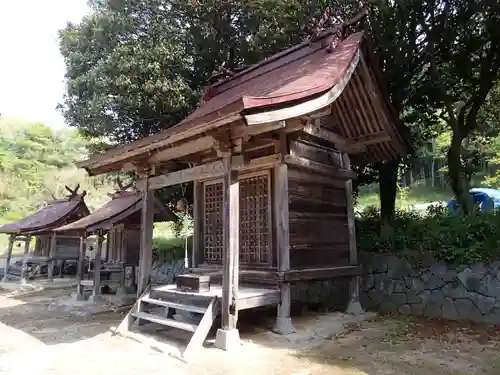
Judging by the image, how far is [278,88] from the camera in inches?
249

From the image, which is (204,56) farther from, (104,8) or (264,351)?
(264,351)

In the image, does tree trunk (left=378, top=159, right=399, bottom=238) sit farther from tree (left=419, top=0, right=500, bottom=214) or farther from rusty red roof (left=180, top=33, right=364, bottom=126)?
rusty red roof (left=180, top=33, right=364, bottom=126)

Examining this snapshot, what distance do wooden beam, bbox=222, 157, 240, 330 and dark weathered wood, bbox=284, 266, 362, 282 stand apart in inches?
39.5

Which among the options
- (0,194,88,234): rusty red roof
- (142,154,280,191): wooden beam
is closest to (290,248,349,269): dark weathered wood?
(142,154,280,191): wooden beam

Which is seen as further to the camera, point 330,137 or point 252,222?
point 330,137

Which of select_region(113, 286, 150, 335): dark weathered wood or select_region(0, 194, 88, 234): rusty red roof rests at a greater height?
select_region(0, 194, 88, 234): rusty red roof

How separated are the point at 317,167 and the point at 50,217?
15194 millimetres

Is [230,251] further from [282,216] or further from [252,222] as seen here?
[252,222]

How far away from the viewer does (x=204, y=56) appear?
510 inches

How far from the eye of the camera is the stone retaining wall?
7305 mm

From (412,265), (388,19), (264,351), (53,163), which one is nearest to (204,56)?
(388,19)

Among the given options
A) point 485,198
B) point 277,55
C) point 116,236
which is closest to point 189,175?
point 277,55

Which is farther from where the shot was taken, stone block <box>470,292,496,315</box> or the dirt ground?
stone block <box>470,292,496,315</box>

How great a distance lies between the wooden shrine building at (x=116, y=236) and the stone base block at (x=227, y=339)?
6667mm
